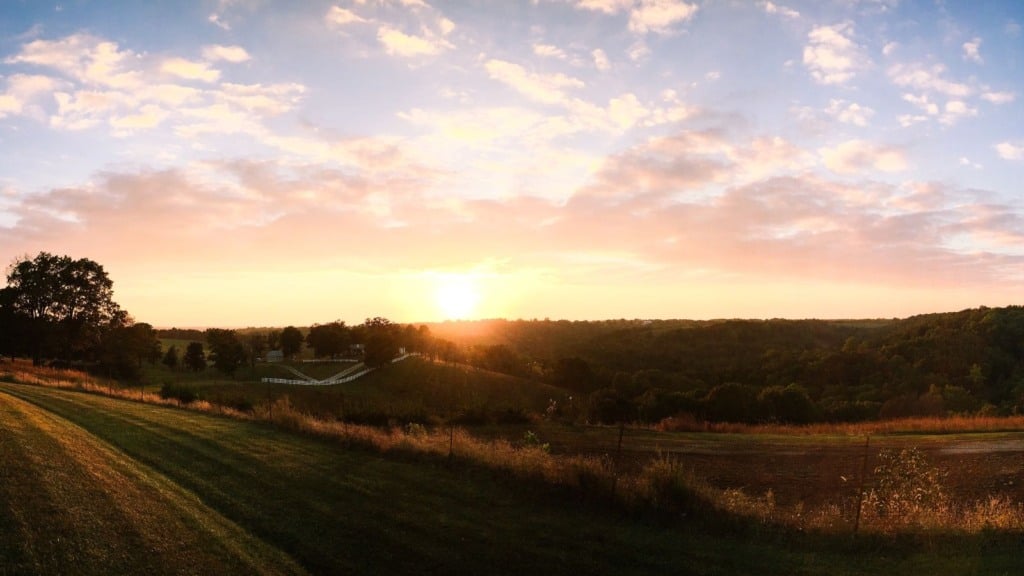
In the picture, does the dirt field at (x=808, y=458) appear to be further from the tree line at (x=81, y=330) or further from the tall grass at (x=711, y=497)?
the tree line at (x=81, y=330)

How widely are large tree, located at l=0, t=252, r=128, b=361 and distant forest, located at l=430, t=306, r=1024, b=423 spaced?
46.0 meters

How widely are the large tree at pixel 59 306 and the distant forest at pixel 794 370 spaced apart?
46049 millimetres

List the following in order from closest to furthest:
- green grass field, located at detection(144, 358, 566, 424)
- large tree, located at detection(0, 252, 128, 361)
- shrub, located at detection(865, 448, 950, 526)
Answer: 1. shrub, located at detection(865, 448, 950, 526)
2. green grass field, located at detection(144, 358, 566, 424)
3. large tree, located at detection(0, 252, 128, 361)

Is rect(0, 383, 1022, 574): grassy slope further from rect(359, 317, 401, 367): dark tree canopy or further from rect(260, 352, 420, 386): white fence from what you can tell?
rect(359, 317, 401, 367): dark tree canopy

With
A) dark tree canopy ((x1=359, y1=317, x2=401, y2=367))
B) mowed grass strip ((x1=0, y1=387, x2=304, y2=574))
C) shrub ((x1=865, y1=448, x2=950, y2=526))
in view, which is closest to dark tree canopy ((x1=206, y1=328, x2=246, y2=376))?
dark tree canopy ((x1=359, y1=317, x2=401, y2=367))

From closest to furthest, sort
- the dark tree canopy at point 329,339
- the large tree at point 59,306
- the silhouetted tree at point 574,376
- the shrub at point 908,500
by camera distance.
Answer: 1. the shrub at point 908,500
2. the large tree at point 59,306
3. the silhouetted tree at point 574,376
4. the dark tree canopy at point 329,339

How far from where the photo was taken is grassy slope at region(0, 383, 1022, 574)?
28.6ft

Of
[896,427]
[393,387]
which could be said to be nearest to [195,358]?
[393,387]

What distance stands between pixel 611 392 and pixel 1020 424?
1431 inches

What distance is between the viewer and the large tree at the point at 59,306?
221 ft

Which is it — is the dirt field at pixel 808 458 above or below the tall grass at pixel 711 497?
below

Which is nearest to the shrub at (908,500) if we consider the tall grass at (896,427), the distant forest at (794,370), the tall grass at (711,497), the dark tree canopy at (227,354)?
the tall grass at (711,497)

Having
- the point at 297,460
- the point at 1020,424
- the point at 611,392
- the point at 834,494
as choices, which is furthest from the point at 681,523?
the point at 611,392

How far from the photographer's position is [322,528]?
35.7 ft
